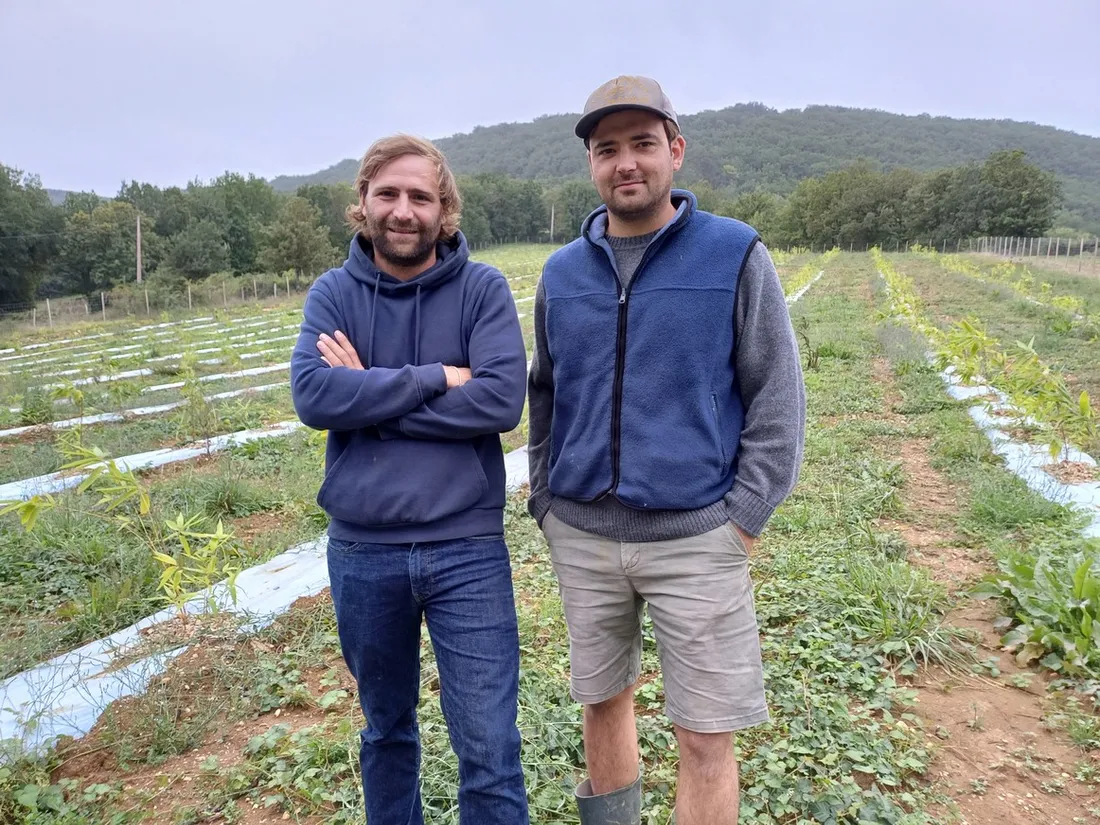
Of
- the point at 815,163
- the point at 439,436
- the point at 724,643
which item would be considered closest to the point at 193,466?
the point at 439,436

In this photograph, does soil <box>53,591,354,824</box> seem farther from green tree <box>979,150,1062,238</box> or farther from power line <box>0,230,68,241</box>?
green tree <box>979,150,1062,238</box>

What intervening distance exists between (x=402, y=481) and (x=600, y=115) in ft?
3.15

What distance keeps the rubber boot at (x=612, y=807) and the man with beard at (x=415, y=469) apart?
33 centimetres

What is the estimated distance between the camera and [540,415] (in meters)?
1.98

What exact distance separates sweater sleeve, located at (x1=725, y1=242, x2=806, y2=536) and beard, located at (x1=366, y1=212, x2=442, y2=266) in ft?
2.50

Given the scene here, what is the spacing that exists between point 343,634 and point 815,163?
100m

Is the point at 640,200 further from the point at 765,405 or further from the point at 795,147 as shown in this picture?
the point at 795,147

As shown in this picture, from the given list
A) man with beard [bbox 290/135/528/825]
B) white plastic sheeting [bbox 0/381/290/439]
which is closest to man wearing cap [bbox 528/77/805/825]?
man with beard [bbox 290/135/528/825]

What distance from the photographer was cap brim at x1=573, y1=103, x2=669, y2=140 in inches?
64.4

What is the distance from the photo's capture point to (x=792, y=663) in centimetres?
281

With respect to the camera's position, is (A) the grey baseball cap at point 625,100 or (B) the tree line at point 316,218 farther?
(B) the tree line at point 316,218

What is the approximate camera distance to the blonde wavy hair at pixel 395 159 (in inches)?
70.0

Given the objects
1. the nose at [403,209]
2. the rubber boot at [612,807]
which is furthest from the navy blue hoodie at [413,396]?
the rubber boot at [612,807]

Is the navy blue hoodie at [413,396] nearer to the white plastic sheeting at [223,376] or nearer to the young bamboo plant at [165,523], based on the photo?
the young bamboo plant at [165,523]
